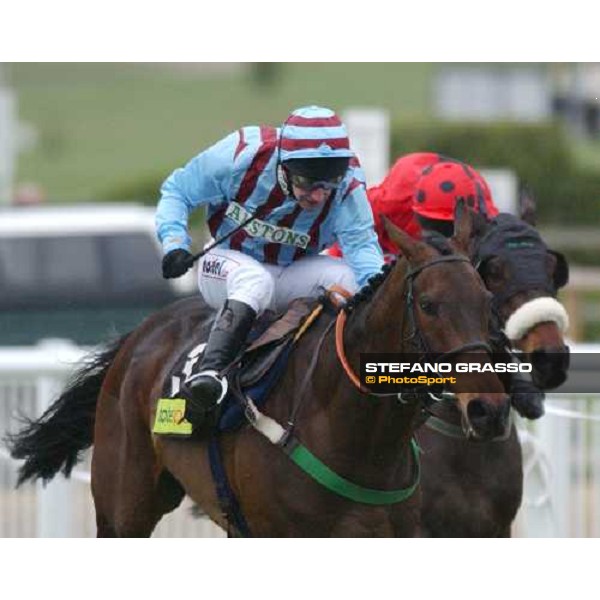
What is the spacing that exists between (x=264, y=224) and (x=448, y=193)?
730 mm

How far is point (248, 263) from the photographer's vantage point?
16.6ft

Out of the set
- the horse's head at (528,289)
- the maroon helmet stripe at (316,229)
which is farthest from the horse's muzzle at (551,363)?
the maroon helmet stripe at (316,229)

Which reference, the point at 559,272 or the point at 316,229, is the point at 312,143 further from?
the point at 559,272

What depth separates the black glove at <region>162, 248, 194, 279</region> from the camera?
16.0 ft

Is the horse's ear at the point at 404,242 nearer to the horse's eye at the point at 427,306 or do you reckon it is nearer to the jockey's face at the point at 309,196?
the horse's eye at the point at 427,306

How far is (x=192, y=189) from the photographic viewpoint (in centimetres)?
516

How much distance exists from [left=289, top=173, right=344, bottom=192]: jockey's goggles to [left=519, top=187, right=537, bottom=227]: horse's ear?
0.67 m

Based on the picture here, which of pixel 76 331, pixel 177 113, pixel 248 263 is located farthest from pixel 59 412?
pixel 177 113

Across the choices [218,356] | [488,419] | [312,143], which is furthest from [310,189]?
[488,419]

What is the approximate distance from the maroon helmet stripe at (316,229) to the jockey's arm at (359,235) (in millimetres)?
52

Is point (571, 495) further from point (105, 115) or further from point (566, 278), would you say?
point (105, 115)

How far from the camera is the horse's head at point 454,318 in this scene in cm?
396

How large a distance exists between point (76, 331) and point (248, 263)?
371 inches

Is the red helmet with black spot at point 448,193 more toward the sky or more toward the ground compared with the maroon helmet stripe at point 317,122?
more toward the ground
